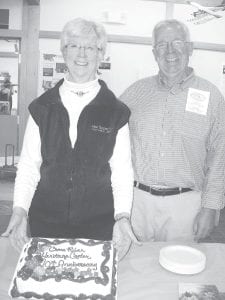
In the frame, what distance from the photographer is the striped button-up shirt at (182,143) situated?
1.90m

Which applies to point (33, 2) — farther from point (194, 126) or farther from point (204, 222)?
point (204, 222)

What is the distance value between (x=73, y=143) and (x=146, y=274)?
0.62m

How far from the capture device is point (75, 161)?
1598 mm

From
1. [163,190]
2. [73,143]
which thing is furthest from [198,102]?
[73,143]

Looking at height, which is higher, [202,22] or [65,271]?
[202,22]

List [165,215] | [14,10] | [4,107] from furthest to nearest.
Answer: [4,107]
[14,10]
[165,215]

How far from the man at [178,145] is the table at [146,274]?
1.53 ft

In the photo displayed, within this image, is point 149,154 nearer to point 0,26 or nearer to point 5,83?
point 0,26

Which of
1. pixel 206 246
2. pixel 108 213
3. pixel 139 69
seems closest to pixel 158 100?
pixel 108 213

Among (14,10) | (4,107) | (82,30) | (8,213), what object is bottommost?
(8,213)

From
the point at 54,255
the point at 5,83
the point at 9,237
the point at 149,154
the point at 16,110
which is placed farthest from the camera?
the point at 5,83

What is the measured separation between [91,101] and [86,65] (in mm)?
160

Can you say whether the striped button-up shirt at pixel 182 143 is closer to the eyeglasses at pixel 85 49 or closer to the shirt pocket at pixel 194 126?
the shirt pocket at pixel 194 126

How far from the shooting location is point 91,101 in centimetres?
168
